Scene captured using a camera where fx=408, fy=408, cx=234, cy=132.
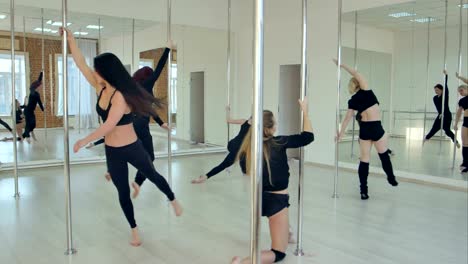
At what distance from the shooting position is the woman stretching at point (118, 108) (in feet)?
10.3

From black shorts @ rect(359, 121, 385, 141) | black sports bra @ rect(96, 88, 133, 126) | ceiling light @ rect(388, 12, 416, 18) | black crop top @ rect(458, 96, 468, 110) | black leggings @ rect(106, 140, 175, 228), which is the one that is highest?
ceiling light @ rect(388, 12, 416, 18)

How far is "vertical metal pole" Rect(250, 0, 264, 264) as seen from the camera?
0.99 metres

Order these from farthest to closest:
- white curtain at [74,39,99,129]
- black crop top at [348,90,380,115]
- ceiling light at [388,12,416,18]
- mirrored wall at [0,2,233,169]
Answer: white curtain at [74,39,99,129]
mirrored wall at [0,2,233,169]
ceiling light at [388,12,416,18]
black crop top at [348,90,380,115]

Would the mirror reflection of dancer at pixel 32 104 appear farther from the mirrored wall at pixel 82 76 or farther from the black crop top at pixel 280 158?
the black crop top at pixel 280 158

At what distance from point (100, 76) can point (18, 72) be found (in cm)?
449

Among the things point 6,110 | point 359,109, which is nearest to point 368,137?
point 359,109

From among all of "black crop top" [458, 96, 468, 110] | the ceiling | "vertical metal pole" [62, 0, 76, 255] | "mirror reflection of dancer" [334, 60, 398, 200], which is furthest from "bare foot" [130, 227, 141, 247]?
the ceiling

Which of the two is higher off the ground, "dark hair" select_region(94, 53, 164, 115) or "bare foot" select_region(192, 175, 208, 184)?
"dark hair" select_region(94, 53, 164, 115)

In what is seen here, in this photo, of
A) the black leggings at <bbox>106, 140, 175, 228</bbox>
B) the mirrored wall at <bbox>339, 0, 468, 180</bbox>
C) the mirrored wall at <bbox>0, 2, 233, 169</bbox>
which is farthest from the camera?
the mirrored wall at <bbox>0, 2, 233, 169</bbox>

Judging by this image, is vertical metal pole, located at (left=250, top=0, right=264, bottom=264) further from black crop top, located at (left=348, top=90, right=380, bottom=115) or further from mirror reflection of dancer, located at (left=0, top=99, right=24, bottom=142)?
mirror reflection of dancer, located at (left=0, top=99, right=24, bottom=142)

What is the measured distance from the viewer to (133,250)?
3.39 m

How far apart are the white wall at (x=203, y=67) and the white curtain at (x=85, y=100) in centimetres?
106

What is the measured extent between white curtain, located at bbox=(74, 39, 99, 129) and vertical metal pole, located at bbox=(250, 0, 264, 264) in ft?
21.8

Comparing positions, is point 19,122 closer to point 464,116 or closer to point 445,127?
point 445,127
